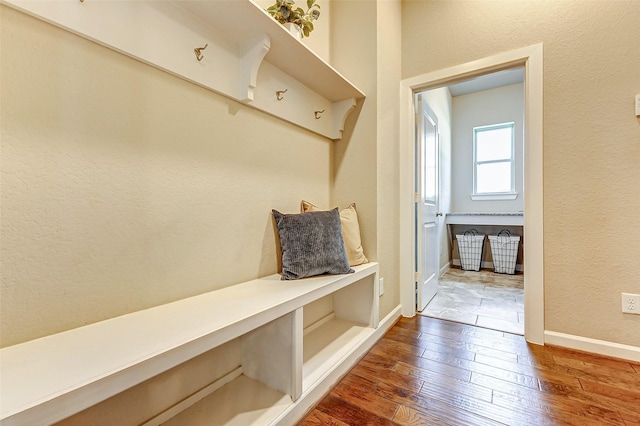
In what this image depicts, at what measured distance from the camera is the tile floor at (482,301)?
7.15ft

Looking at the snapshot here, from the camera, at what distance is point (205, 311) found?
972mm

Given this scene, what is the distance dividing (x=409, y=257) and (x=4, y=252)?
221 cm

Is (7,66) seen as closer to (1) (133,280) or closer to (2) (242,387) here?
(1) (133,280)

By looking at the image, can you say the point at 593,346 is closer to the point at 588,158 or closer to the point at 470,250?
the point at 588,158

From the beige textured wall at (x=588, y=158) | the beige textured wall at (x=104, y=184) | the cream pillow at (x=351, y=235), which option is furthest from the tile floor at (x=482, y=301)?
the beige textured wall at (x=104, y=184)

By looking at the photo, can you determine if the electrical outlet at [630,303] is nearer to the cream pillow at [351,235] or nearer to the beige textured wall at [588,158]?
the beige textured wall at [588,158]

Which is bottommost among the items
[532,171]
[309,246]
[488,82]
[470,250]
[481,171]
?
[470,250]

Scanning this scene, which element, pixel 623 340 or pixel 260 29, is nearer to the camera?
pixel 260 29

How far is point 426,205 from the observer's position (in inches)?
99.9

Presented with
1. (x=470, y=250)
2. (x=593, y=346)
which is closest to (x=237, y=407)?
(x=593, y=346)

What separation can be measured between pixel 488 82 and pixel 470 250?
8.21 ft

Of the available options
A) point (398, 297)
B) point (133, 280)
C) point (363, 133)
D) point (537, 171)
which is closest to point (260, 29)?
point (363, 133)

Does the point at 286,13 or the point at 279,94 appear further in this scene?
the point at 279,94

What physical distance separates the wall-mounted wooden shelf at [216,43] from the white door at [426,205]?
3.32 feet
